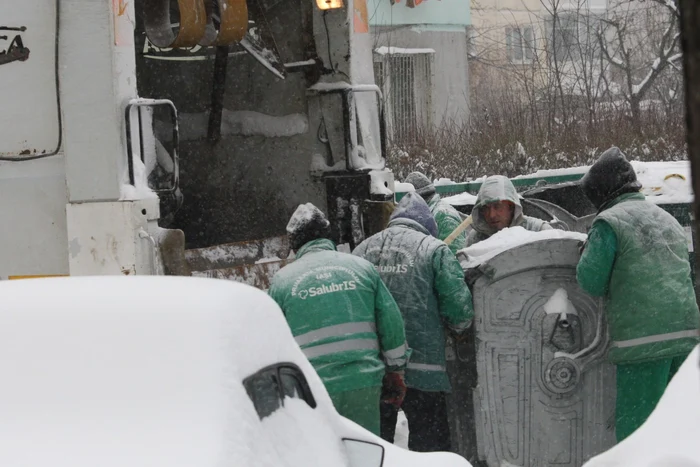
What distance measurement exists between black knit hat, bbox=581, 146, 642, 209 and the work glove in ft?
4.37

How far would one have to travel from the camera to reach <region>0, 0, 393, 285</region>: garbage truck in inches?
216

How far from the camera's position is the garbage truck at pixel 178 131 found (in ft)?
18.0

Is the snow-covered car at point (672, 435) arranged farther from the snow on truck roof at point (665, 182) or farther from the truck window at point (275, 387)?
the snow on truck roof at point (665, 182)

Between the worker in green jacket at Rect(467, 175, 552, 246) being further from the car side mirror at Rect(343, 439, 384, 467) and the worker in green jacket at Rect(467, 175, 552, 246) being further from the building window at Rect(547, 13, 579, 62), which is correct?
the building window at Rect(547, 13, 579, 62)

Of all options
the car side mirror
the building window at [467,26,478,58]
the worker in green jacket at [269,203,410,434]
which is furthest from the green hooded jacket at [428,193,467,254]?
the building window at [467,26,478,58]

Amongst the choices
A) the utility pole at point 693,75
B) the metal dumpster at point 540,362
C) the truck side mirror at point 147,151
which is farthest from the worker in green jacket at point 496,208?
the utility pole at point 693,75

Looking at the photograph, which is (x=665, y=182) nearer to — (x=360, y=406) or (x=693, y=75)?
(x=360, y=406)

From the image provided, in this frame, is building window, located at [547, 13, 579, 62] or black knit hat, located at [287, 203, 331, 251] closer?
black knit hat, located at [287, 203, 331, 251]

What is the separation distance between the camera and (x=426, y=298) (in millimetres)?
5523

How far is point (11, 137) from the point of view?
5.50 metres

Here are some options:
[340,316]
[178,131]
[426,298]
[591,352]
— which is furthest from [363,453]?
[178,131]

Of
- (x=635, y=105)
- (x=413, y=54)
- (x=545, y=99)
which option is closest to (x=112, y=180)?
(x=635, y=105)

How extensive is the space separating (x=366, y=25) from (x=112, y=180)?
2.73 m

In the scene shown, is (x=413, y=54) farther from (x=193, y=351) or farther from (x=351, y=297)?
(x=193, y=351)
